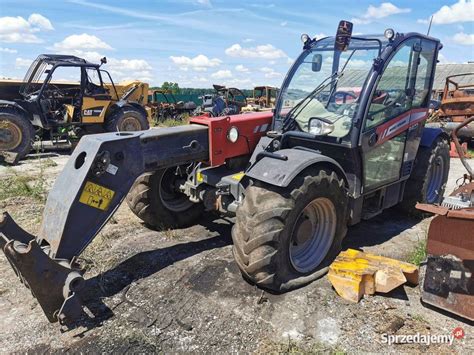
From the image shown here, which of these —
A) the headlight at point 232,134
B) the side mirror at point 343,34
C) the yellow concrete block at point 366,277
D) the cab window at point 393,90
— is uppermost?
the side mirror at point 343,34

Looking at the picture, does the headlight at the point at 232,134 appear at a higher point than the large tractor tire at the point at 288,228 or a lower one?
higher

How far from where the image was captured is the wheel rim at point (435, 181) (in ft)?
19.5

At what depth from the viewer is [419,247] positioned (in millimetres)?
4625

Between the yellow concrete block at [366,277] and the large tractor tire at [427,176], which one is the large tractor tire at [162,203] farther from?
the large tractor tire at [427,176]

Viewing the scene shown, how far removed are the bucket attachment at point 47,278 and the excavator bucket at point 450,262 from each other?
285 centimetres

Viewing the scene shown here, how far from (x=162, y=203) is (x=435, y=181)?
421cm

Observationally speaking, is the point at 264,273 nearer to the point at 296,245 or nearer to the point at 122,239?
the point at 296,245

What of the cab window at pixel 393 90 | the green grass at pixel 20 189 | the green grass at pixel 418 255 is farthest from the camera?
the green grass at pixel 20 189

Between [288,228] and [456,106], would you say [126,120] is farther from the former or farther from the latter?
[456,106]

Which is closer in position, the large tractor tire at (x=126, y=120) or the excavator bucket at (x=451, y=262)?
the excavator bucket at (x=451, y=262)

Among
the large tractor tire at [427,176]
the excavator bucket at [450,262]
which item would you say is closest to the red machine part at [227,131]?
the excavator bucket at [450,262]

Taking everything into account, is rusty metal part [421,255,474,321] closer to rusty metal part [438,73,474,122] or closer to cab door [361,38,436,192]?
cab door [361,38,436,192]

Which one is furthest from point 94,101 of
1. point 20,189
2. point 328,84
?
point 328,84

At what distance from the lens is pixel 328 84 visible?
439cm
